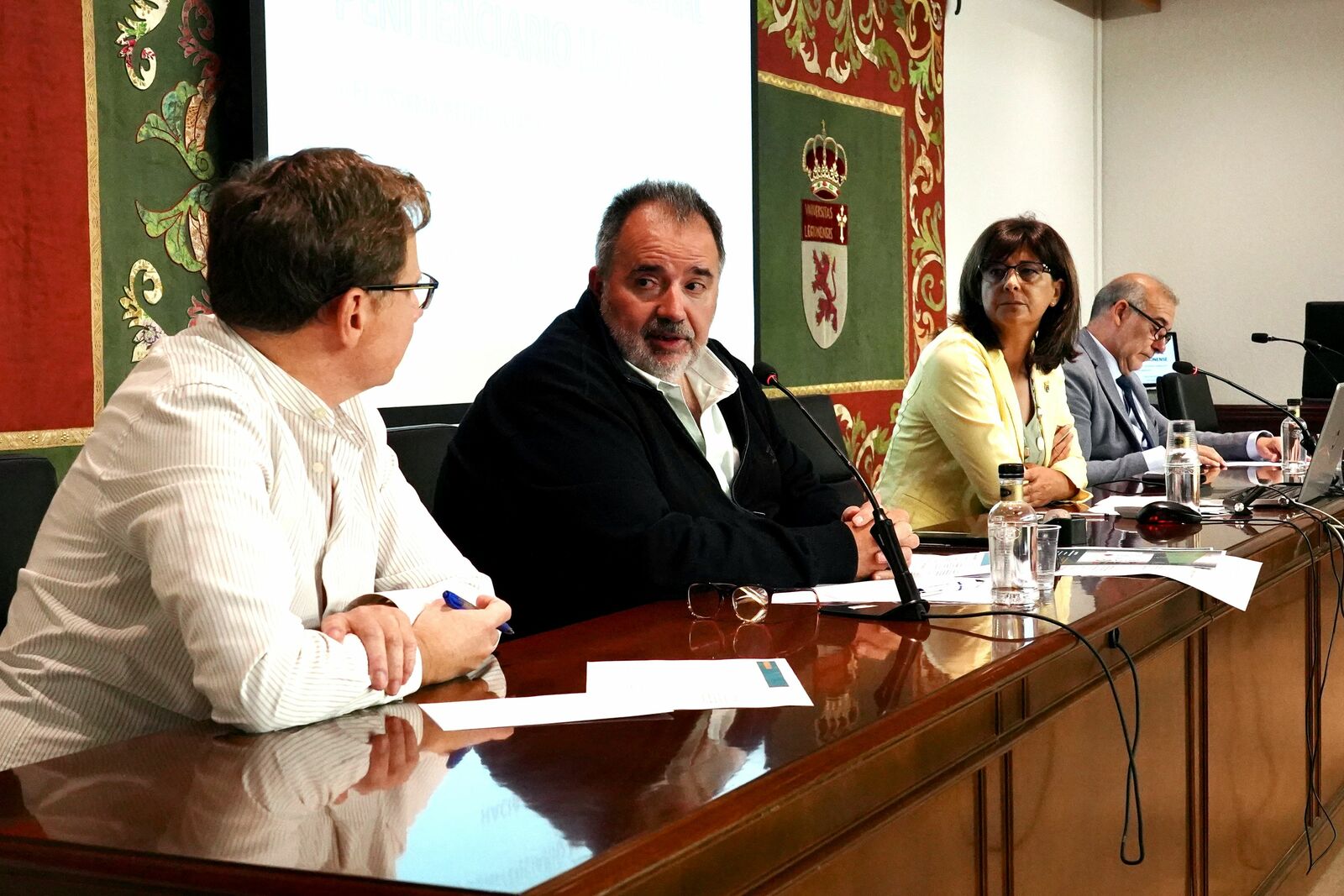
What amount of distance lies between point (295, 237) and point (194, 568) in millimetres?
385

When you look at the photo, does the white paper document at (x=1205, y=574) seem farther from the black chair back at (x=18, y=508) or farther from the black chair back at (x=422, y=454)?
the black chair back at (x=18, y=508)

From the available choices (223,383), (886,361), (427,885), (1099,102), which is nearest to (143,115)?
(223,383)

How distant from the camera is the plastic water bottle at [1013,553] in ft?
5.95

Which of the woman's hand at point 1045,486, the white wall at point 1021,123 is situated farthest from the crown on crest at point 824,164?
the woman's hand at point 1045,486

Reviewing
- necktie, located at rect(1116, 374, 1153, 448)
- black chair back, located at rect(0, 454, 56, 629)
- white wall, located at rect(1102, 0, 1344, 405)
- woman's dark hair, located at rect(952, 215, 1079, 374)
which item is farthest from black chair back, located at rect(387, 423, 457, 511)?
white wall, located at rect(1102, 0, 1344, 405)

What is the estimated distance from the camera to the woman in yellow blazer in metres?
3.20

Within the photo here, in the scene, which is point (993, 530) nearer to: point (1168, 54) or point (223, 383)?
point (223, 383)

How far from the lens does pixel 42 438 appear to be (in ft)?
8.05

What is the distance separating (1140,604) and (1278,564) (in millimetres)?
874

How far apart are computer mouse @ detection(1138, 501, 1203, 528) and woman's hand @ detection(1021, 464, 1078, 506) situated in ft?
1.30

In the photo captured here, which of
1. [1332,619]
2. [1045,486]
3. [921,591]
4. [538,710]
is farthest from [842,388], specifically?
[538,710]

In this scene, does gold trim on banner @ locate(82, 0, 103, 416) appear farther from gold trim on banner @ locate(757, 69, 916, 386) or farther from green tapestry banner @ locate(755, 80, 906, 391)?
gold trim on banner @ locate(757, 69, 916, 386)

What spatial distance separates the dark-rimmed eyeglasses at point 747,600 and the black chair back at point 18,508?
85 cm

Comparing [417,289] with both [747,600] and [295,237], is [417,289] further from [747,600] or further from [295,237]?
[747,600]
